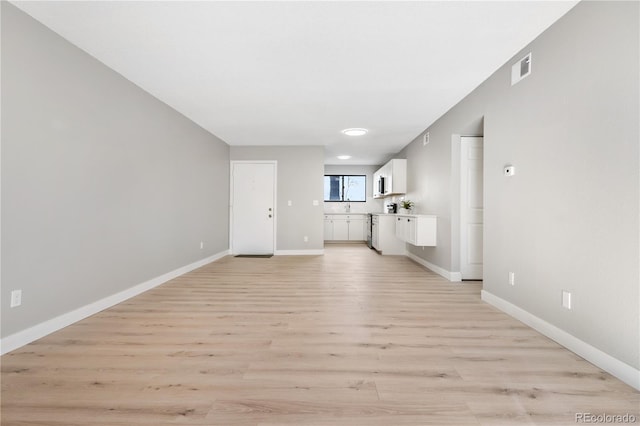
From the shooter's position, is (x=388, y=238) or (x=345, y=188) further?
(x=345, y=188)

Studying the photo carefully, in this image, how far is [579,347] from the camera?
1.90m

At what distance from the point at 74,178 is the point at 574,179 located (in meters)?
4.08

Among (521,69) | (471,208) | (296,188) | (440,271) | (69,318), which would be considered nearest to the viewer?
(69,318)

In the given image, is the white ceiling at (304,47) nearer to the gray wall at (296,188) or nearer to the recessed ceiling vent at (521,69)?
the recessed ceiling vent at (521,69)

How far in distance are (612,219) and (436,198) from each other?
290 centimetres

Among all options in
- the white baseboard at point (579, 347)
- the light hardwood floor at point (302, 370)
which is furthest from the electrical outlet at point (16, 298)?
the white baseboard at point (579, 347)

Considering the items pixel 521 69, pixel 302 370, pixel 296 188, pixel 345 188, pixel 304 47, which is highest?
pixel 304 47

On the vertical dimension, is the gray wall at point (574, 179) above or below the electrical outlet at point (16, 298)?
above

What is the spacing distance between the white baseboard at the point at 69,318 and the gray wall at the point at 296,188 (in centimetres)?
286

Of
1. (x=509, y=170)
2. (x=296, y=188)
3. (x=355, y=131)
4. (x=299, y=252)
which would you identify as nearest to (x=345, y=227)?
(x=299, y=252)

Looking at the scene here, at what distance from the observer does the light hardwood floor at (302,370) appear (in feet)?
4.44

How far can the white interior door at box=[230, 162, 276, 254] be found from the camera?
6.29 meters

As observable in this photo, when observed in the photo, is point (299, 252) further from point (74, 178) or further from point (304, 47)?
point (304, 47)

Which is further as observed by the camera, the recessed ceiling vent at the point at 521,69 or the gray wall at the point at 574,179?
the recessed ceiling vent at the point at 521,69
